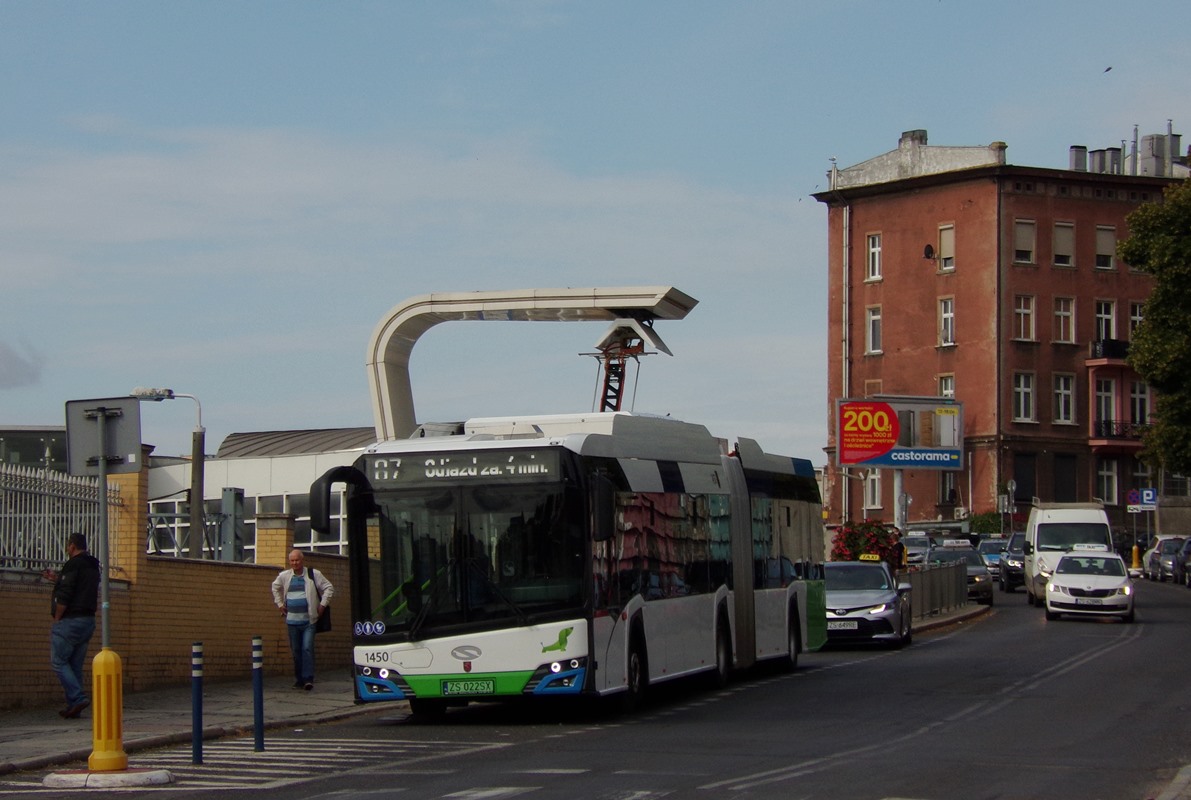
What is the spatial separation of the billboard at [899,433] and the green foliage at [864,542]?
33118 millimetres

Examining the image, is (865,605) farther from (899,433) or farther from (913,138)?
(913,138)

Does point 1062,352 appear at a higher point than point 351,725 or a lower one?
higher

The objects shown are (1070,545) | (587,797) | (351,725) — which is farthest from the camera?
(1070,545)

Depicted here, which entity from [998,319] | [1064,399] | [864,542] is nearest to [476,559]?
[864,542]

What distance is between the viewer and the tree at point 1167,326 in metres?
54.5

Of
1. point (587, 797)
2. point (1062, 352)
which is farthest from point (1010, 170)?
point (587, 797)

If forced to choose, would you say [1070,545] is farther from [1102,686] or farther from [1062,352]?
[1062,352]

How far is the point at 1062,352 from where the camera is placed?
85.2 metres

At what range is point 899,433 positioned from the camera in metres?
80.2

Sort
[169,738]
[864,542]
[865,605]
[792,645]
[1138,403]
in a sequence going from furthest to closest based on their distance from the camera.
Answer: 1. [1138,403]
2. [864,542]
3. [865,605]
4. [792,645]
5. [169,738]

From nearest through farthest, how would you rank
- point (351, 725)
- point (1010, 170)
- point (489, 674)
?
point (489, 674) < point (351, 725) < point (1010, 170)

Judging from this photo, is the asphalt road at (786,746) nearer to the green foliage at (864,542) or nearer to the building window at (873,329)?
the green foliage at (864,542)

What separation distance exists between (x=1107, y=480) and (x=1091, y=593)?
157ft

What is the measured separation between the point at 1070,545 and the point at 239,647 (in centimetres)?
3034
